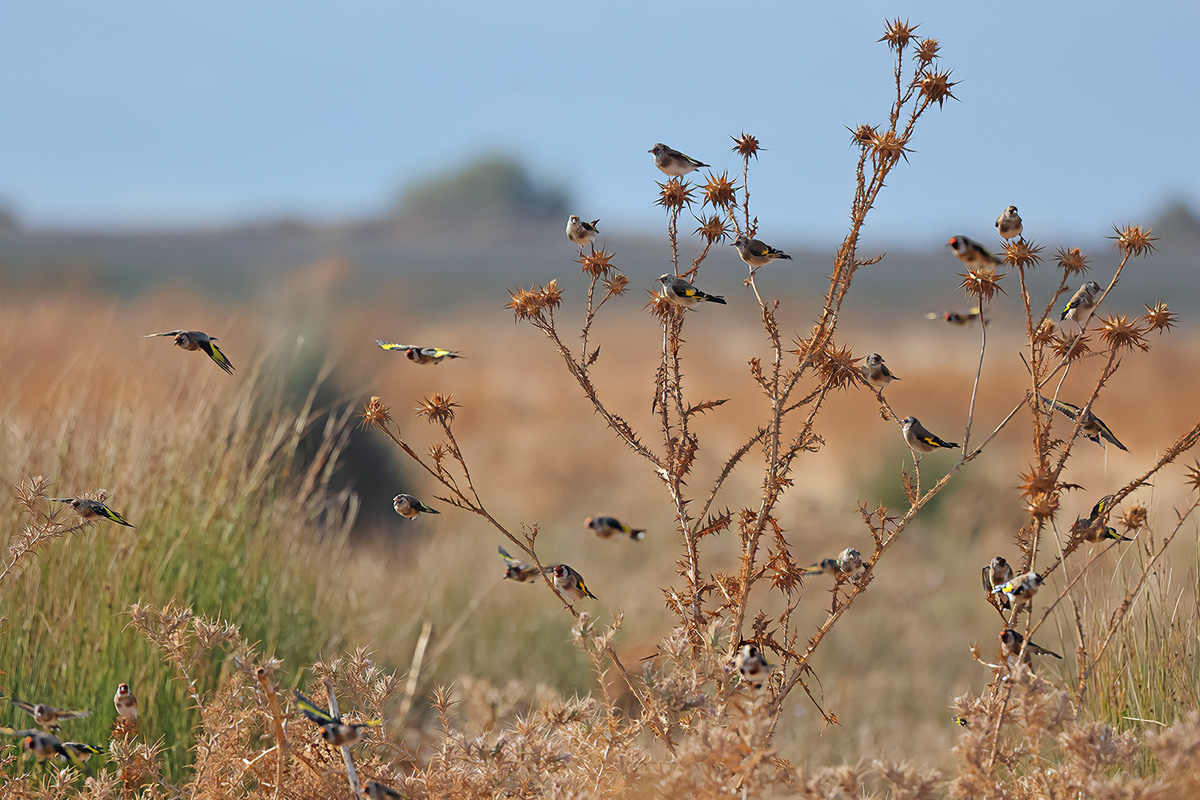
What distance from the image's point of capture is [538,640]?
7105 millimetres

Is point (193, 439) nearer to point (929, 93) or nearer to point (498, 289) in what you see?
point (929, 93)

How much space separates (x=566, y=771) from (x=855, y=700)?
15.4 ft

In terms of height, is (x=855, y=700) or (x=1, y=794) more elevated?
(x=1, y=794)

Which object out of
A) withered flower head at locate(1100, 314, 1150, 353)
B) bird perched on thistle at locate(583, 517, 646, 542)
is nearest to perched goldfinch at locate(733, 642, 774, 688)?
bird perched on thistle at locate(583, 517, 646, 542)

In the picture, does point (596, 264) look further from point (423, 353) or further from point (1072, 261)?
point (1072, 261)

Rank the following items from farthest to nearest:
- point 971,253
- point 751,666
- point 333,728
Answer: point 971,253
point 751,666
point 333,728

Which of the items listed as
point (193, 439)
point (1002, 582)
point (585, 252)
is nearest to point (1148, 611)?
point (1002, 582)

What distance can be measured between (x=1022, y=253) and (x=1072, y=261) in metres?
0.25

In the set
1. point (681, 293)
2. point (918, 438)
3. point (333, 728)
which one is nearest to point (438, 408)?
point (681, 293)

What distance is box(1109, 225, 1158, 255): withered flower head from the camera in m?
2.79

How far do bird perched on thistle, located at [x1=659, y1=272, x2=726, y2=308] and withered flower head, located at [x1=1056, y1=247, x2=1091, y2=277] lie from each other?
875 millimetres

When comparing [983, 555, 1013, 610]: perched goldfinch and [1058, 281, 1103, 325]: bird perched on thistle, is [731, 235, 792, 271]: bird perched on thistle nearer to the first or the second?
[1058, 281, 1103, 325]: bird perched on thistle

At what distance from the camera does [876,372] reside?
2723 millimetres

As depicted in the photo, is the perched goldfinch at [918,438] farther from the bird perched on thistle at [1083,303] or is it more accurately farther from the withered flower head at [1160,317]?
the withered flower head at [1160,317]
